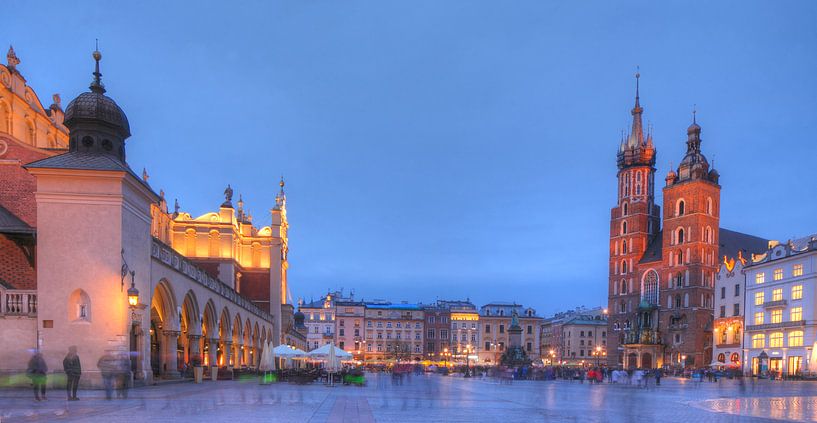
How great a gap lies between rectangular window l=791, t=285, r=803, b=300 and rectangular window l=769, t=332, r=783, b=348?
4.27 metres

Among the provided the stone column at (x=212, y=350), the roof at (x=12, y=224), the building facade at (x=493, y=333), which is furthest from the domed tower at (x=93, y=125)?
the building facade at (x=493, y=333)

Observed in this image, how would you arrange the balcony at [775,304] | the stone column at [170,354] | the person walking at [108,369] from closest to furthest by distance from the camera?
the person walking at [108,369] → the stone column at [170,354] → the balcony at [775,304]

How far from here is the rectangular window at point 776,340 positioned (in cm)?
6831

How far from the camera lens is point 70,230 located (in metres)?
23.2

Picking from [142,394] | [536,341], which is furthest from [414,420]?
[536,341]

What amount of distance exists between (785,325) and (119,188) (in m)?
64.0

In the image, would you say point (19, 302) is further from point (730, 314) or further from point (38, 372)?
point (730, 314)

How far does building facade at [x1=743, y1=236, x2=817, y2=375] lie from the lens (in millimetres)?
63750

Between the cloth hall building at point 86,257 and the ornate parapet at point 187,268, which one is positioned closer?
the cloth hall building at point 86,257

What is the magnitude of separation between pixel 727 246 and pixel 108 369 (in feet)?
352

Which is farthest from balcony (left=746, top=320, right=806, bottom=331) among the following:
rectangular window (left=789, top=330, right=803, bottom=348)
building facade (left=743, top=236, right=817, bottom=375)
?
rectangular window (left=789, top=330, right=803, bottom=348)

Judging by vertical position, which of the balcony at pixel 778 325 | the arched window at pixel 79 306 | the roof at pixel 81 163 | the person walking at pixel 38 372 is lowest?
the balcony at pixel 778 325

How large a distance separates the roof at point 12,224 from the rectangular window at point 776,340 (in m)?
67.3

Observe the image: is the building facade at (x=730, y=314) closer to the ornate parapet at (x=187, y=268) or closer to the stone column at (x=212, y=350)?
the ornate parapet at (x=187, y=268)
